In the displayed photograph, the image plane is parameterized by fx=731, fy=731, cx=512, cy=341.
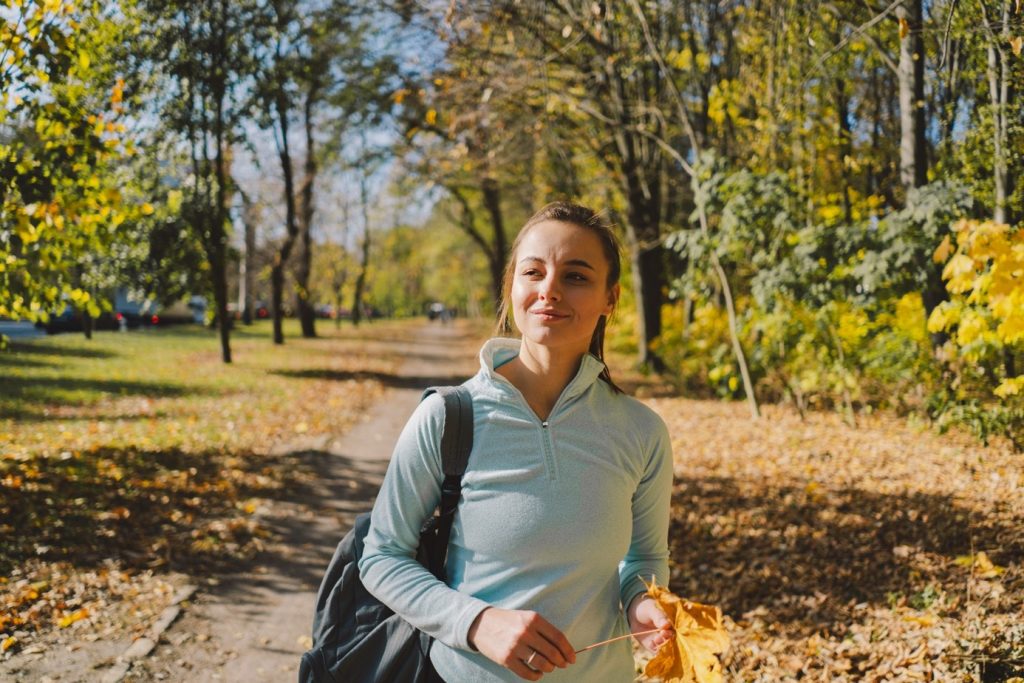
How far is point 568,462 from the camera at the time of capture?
1.76 meters

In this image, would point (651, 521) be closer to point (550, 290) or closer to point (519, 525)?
point (519, 525)

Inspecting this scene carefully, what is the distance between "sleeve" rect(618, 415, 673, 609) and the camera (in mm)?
1901

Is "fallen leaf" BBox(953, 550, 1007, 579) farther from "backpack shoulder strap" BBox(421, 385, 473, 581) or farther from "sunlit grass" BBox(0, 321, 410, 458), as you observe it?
"sunlit grass" BBox(0, 321, 410, 458)

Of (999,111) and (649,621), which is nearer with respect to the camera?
(649,621)

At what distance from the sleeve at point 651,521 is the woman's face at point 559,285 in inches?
13.5

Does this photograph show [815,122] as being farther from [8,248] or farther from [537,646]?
[537,646]

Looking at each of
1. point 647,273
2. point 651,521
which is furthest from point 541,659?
point 647,273

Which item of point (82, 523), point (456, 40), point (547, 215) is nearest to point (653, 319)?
point (456, 40)

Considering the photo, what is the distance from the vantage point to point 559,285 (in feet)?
5.96

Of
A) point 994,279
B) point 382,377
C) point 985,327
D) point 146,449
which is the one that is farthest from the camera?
point 382,377

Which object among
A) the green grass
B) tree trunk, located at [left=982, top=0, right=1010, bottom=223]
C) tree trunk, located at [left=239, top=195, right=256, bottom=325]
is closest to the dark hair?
tree trunk, located at [left=982, top=0, right=1010, bottom=223]

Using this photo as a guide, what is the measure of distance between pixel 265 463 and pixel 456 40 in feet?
18.3

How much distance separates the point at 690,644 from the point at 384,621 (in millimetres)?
738

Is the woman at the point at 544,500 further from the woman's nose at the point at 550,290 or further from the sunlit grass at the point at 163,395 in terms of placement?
the sunlit grass at the point at 163,395
